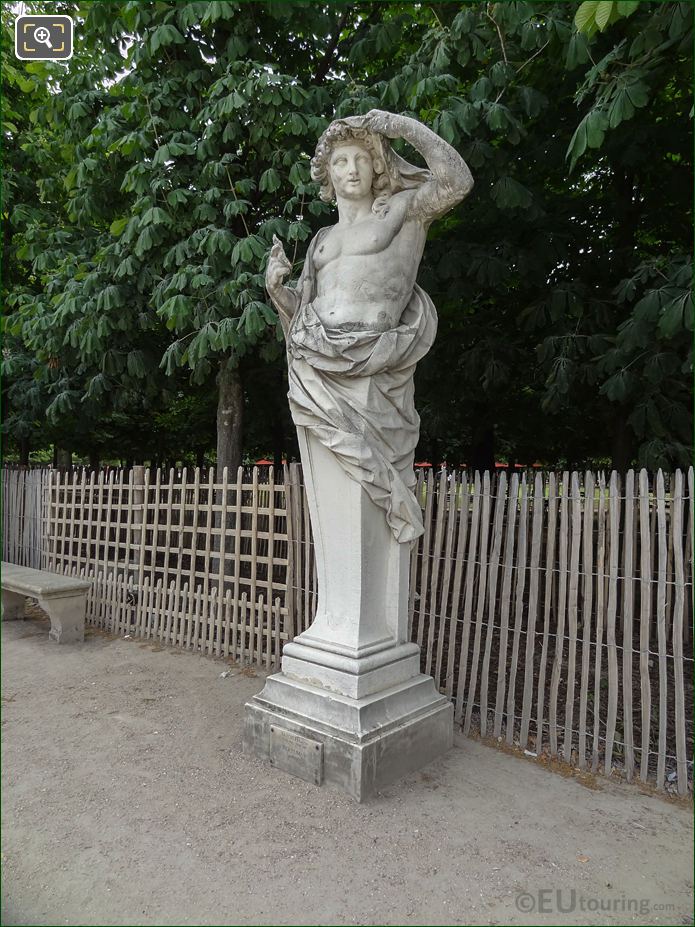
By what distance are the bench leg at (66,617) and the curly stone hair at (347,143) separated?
460 centimetres

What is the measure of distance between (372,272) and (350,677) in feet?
7.23

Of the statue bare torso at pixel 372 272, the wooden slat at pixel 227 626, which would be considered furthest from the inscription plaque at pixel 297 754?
the statue bare torso at pixel 372 272

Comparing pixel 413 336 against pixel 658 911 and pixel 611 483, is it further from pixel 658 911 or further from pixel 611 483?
pixel 658 911

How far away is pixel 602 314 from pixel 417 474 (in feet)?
9.00

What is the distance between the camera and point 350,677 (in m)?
3.25

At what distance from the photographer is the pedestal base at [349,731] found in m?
3.14

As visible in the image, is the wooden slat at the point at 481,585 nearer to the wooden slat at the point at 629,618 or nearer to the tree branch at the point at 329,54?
the wooden slat at the point at 629,618

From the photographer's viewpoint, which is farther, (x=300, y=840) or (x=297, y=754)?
(x=297, y=754)

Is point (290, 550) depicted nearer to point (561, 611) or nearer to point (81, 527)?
point (561, 611)

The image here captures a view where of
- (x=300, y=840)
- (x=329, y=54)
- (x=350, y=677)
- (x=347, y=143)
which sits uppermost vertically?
(x=329, y=54)

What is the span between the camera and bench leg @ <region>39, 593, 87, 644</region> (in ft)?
19.4

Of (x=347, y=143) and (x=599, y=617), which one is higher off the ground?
(x=347, y=143)

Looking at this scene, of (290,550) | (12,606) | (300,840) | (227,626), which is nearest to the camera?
(300,840)

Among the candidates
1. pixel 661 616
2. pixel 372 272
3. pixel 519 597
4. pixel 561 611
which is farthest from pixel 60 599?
pixel 661 616
